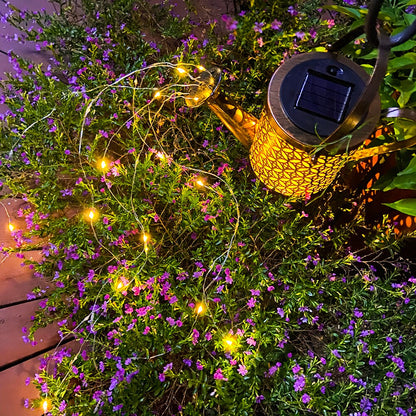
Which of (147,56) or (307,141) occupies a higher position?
(307,141)

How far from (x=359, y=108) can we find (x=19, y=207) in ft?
3.11

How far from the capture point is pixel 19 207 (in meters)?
1.09

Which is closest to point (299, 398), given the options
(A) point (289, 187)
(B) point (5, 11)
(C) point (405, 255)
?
(A) point (289, 187)

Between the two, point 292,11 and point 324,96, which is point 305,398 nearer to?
point 324,96

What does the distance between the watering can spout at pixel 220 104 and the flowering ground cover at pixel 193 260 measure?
0.11 m

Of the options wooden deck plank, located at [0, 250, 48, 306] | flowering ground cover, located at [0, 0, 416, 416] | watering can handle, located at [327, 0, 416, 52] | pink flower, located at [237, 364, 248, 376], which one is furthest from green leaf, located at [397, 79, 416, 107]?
wooden deck plank, located at [0, 250, 48, 306]

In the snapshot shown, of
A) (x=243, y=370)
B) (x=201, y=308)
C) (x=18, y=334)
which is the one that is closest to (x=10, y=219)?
(x=18, y=334)

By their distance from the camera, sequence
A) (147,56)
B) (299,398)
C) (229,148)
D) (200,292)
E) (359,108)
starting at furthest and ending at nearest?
(147,56), (229,148), (200,292), (299,398), (359,108)

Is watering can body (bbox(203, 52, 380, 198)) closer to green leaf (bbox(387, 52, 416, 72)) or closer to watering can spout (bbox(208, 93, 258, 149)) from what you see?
watering can spout (bbox(208, 93, 258, 149))

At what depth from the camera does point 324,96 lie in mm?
661

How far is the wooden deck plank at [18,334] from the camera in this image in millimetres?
955

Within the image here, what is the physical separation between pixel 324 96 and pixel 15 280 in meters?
0.89

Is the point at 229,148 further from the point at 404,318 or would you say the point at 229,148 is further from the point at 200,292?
the point at 404,318

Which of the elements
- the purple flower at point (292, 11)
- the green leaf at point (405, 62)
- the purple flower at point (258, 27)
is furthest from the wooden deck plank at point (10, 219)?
the green leaf at point (405, 62)
